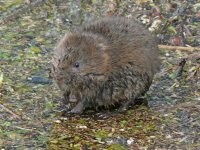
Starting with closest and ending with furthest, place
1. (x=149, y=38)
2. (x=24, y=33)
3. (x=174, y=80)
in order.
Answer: (x=149, y=38), (x=174, y=80), (x=24, y=33)

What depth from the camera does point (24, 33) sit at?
8.21 m

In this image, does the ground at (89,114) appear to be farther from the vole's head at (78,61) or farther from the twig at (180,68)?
the vole's head at (78,61)

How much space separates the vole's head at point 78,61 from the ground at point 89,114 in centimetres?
46

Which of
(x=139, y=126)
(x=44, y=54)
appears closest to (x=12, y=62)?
(x=44, y=54)

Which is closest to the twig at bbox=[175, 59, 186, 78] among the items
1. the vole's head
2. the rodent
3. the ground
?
the ground

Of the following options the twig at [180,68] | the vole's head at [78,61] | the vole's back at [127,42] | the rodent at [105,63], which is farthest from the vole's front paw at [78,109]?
the twig at [180,68]

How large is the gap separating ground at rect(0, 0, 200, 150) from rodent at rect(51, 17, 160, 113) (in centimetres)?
21

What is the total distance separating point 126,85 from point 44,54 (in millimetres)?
1751

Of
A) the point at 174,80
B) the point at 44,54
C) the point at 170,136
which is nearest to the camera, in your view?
the point at 170,136

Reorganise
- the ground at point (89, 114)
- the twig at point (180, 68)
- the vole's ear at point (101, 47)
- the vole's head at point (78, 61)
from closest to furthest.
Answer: the ground at point (89, 114)
the vole's head at point (78, 61)
the vole's ear at point (101, 47)
the twig at point (180, 68)

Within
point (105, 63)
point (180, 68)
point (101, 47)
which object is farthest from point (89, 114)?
point (180, 68)

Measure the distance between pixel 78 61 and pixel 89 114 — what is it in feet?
2.15

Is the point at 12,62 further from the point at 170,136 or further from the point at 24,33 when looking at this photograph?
the point at 170,136

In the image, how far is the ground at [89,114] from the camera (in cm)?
577
